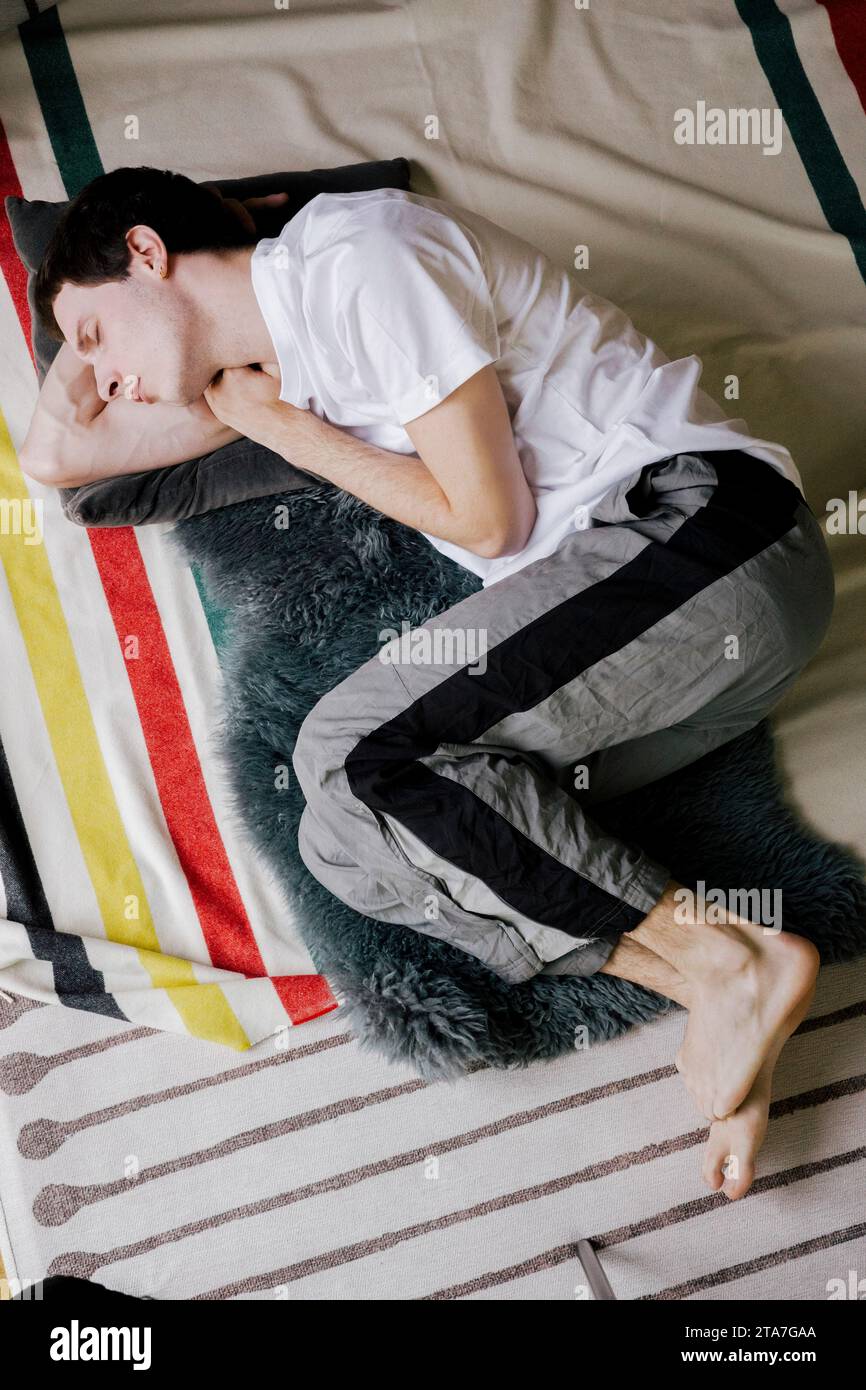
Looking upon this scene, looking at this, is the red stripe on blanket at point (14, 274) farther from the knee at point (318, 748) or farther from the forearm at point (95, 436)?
the knee at point (318, 748)

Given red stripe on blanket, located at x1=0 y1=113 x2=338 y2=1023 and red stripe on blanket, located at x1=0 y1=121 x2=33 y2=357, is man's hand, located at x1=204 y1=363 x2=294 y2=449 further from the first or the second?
red stripe on blanket, located at x1=0 y1=121 x2=33 y2=357

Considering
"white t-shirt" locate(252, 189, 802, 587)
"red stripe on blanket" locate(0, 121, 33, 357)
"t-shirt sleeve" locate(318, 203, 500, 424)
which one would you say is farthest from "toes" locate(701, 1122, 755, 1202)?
"red stripe on blanket" locate(0, 121, 33, 357)

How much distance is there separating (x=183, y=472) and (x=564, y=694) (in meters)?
0.73

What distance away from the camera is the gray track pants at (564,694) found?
54.8 inches

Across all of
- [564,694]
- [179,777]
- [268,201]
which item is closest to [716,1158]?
[564,694]

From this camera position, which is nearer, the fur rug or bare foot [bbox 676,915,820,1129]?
bare foot [bbox 676,915,820,1129]

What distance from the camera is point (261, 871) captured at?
167 cm

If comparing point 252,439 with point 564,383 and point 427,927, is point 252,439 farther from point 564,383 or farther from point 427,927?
point 427,927

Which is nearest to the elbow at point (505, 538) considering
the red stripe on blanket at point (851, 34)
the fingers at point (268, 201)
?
the fingers at point (268, 201)

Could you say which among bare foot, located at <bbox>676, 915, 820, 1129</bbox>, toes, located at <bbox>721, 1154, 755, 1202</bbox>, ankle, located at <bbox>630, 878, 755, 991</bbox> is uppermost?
ankle, located at <bbox>630, 878, 755, 991</bbox>

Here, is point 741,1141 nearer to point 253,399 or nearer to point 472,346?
point 472,346

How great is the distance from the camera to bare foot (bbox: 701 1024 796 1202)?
140 cm

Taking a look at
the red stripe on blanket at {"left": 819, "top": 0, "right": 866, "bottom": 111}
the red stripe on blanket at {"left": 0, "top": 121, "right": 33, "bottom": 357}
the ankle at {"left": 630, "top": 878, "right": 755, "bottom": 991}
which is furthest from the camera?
the red stripe on blanket at {"left": 819, "top": 0, "right": 866, "bottom": 111}

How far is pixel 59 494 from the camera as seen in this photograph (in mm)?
1843
